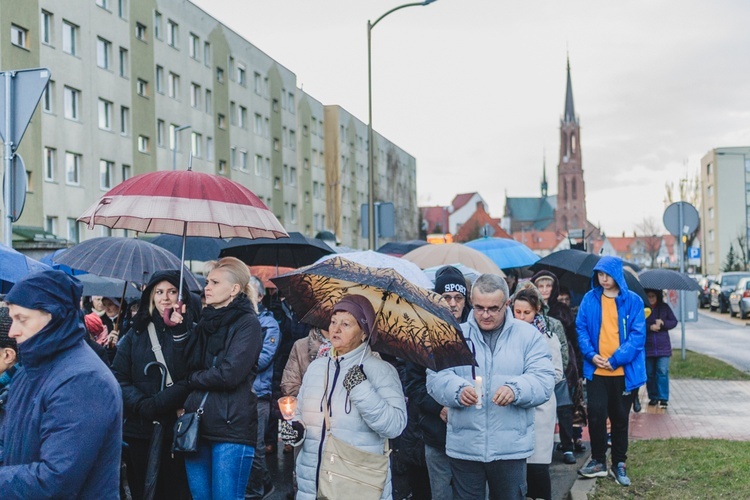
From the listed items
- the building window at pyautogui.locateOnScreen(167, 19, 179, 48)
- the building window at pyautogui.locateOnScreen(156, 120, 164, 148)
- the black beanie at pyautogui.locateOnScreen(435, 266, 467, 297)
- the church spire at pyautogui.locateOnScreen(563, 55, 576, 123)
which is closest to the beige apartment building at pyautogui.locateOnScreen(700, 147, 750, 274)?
the church spire at pyautogui.locateOnScreen(563, 55, 576, 123)

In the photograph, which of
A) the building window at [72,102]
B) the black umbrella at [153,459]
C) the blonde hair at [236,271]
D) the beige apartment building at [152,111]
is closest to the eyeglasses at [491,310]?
the blonde hair at [236,271]

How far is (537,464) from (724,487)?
222cm

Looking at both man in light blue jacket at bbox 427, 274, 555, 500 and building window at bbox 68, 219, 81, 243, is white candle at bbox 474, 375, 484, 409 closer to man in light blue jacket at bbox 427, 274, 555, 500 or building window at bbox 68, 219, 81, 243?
man in light blue jacket at bbox 427, 274, 555, 500

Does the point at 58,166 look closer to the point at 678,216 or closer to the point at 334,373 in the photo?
the point at 678,216

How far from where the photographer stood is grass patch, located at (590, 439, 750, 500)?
735 centimetres

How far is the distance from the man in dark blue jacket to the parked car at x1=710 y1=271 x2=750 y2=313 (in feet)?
131

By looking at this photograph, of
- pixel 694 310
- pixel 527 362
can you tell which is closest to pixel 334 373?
pixel 527 362

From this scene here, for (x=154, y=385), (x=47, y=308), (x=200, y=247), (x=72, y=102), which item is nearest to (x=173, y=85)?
(x=72, y=102)

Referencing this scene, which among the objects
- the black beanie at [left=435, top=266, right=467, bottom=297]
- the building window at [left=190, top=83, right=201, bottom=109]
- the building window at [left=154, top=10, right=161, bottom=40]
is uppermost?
the building window at [left=154, top=10, right=161, bottom=40]

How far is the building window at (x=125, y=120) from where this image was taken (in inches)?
1587

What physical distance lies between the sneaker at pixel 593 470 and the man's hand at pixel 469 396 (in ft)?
11.1

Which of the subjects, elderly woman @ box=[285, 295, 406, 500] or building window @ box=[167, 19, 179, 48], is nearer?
elderly woman @ box=[285, 295, 406, 500]

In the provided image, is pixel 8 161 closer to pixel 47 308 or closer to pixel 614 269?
pixel 47 308

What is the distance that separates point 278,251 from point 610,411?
5790 millimetres
